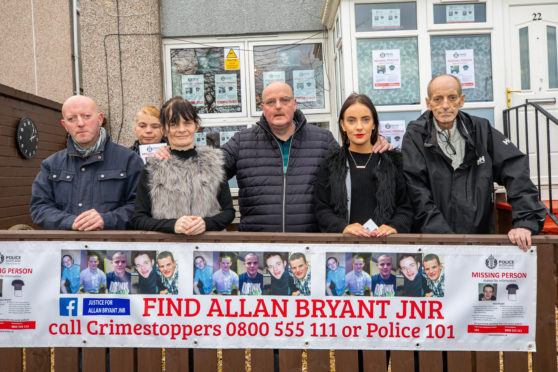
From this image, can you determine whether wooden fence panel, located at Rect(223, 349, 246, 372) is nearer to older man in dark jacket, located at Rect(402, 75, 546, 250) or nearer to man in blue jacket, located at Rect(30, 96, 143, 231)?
man in blue jacket, located at Rect(30, 96, 143, 231)

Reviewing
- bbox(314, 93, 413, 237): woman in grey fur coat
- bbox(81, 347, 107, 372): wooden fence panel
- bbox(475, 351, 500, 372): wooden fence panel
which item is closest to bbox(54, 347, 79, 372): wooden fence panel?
bbox(81, 347, 107, 372): wooden fence panel

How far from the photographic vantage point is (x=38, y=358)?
2529 millimetres

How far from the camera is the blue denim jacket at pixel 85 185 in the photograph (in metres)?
2.80

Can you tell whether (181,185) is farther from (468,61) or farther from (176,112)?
(468,61)

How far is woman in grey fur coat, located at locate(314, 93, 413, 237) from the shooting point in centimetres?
267

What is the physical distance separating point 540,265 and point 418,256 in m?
0.62

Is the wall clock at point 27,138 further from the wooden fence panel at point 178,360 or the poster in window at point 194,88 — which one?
the wooden fence panel at point 178,360

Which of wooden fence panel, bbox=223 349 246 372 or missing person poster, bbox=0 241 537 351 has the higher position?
missing person poster, bbox=0 241 537 351

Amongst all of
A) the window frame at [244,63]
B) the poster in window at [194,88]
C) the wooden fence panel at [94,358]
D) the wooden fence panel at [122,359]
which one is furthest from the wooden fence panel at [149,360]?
the poster in window at [194,88]

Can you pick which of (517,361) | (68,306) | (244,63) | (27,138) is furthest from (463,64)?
(27,138)

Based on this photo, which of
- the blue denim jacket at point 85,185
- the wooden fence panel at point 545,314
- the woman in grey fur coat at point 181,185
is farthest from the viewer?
the blue denim jacket at point 85,185

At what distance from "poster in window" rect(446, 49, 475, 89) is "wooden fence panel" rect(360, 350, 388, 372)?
177 inches

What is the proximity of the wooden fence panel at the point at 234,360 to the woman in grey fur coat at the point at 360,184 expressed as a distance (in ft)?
2.66

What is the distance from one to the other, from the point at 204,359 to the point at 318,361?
60cm
